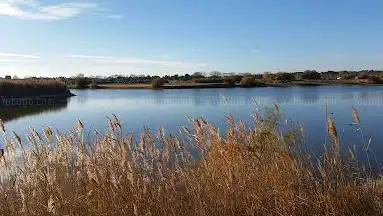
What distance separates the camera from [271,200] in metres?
5.58

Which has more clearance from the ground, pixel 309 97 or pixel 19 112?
pixel 309 97

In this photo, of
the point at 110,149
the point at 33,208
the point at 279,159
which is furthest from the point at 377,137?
the point at 33,208

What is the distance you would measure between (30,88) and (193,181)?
49148 mm

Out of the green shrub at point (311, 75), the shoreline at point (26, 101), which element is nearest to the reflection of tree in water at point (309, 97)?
the shoreline at point (26, 101)

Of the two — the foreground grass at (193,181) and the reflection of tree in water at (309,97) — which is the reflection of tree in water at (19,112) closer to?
the reflection of tree in water at (309,97)

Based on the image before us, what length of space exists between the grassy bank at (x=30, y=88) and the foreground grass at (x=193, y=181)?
4222 centimetres

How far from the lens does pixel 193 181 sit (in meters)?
5.99

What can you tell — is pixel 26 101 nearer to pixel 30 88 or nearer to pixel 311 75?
pixel 30 88

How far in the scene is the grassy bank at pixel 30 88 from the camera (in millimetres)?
47281

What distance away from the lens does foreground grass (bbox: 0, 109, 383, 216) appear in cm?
535

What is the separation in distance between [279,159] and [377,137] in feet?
38.4

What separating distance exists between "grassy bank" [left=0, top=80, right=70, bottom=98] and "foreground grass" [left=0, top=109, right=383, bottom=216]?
42221mm

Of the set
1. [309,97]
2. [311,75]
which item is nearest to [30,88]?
[309,97]

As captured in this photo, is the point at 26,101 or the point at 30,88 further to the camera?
→ the point at 30,88
